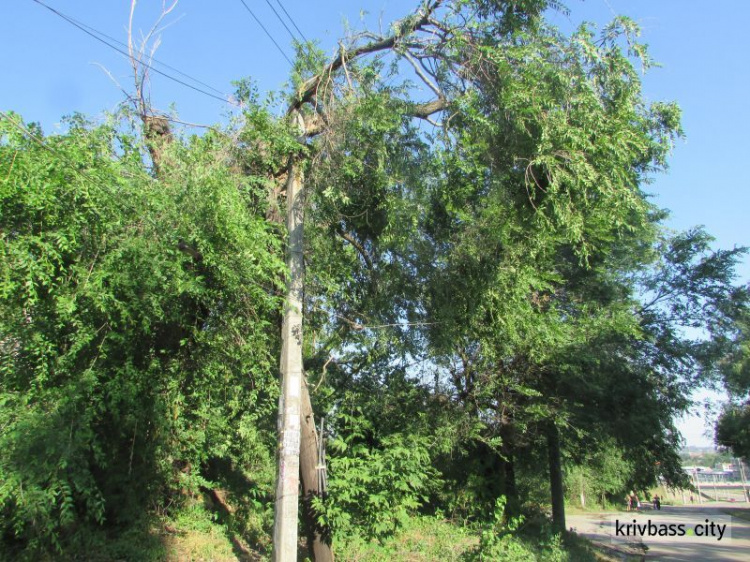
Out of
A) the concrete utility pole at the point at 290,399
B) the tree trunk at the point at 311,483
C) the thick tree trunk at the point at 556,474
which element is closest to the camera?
the concrete utility pole at the point at 290,399

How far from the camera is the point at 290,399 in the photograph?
6.77 m

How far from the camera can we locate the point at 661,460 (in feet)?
58.0

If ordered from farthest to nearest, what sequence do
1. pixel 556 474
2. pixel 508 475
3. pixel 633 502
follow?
pixel 633 502, pixel 556 474, pixel 508 475

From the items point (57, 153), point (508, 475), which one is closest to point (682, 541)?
point (508, 475)

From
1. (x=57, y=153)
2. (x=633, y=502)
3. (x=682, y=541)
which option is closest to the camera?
→ (x=57, y=153)

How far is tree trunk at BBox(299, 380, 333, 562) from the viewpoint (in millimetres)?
7875

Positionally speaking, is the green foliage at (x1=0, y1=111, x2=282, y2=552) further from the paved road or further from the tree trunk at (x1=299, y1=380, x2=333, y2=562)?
the paved road

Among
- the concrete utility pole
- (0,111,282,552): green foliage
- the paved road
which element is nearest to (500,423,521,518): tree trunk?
the paved road

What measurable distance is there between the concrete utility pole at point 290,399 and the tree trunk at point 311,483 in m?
1.40

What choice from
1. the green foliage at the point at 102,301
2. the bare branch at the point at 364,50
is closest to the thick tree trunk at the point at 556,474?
the green foliage at the point at 102,301

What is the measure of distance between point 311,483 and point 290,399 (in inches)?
82.5

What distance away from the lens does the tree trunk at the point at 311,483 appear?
25.8ft

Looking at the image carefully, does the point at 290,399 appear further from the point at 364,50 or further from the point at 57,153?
the point at 364,50

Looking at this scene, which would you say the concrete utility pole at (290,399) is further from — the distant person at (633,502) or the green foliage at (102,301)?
the distant person at (633,502)
